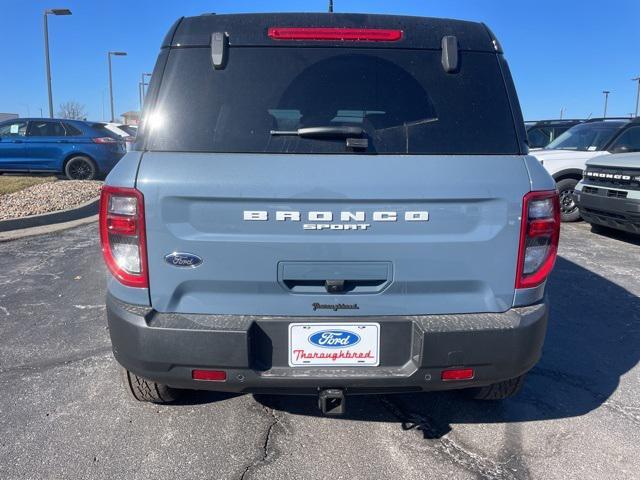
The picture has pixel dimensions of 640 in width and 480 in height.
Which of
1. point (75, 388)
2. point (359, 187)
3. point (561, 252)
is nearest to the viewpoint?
point (359, 187)

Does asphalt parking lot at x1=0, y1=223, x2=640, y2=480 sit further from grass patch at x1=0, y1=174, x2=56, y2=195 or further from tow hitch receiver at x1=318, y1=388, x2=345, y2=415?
grass patch at x1=0, y1=174, x2=56, y2=195

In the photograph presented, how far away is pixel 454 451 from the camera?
266 cm

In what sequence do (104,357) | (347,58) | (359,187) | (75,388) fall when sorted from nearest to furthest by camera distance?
(359,187) < (347,58) < (75,388) < (104,357)

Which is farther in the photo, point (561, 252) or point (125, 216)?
point (561, 252)

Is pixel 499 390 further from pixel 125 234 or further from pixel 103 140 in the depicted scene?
pixel 103 140

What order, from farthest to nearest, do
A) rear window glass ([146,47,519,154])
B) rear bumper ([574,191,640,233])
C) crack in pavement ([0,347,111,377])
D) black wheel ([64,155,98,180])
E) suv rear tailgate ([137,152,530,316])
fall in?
black wheel ([64,155,98,180]), rear bumper ([574,191,640,233]), crack in pavement ([0,347,111,377]), rear window glass ([146,47,519,154]), suv rear tailgate ([137,152,530,316])

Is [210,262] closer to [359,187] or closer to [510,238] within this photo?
[359,187]

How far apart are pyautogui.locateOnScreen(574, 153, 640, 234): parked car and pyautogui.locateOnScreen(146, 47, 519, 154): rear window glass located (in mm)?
5681

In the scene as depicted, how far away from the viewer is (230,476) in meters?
2.46

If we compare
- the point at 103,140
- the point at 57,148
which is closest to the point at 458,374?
the point at 103,140

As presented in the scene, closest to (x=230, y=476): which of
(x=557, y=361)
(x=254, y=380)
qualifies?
(x=254, y=380)

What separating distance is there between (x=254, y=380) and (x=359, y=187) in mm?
948

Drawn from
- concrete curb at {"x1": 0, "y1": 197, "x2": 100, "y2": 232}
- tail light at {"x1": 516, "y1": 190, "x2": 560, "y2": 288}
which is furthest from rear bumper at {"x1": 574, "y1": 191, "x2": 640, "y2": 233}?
concrete curb at {"x1": 0, "y1": 197, "x2": 100, "y2": 232}

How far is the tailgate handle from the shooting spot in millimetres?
2211
